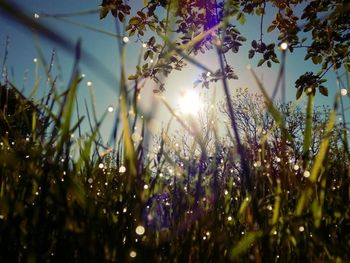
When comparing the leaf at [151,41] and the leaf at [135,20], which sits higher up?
the leaf at [135,20]

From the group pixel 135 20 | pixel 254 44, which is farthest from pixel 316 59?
pixel 135 20

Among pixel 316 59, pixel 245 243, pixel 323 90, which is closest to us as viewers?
pixel 245 243

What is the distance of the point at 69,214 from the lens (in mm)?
923

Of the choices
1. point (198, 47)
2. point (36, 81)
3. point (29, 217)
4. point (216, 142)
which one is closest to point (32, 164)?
point (29, 217)

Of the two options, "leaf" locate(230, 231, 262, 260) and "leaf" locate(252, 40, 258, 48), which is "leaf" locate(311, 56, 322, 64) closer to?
"leaf" locate(252, 40, 258, 48)

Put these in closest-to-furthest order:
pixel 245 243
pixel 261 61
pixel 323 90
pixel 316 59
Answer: pixel 245 243, pixel 323 90, pixel 316 59, pixel 261 61

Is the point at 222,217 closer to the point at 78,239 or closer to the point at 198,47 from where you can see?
the point at 78,239

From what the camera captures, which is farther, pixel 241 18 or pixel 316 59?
pixel 241 18

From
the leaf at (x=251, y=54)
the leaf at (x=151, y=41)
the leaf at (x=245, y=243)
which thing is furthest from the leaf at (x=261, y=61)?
the leaf at (x=245, y=243)

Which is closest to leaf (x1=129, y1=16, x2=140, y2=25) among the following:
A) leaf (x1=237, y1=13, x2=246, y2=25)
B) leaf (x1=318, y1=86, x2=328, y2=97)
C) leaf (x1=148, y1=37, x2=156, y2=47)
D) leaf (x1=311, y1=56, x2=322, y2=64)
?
leaf (x1=148, y1=37, x2=156, y2=47)

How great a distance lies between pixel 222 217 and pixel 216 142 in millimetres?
329

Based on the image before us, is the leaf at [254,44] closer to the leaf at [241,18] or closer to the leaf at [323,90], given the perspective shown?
the leaf at [241,18]

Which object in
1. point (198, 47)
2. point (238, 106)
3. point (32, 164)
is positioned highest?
point (238, 106)

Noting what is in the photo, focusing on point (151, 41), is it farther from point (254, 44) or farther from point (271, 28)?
point (271, 28)
